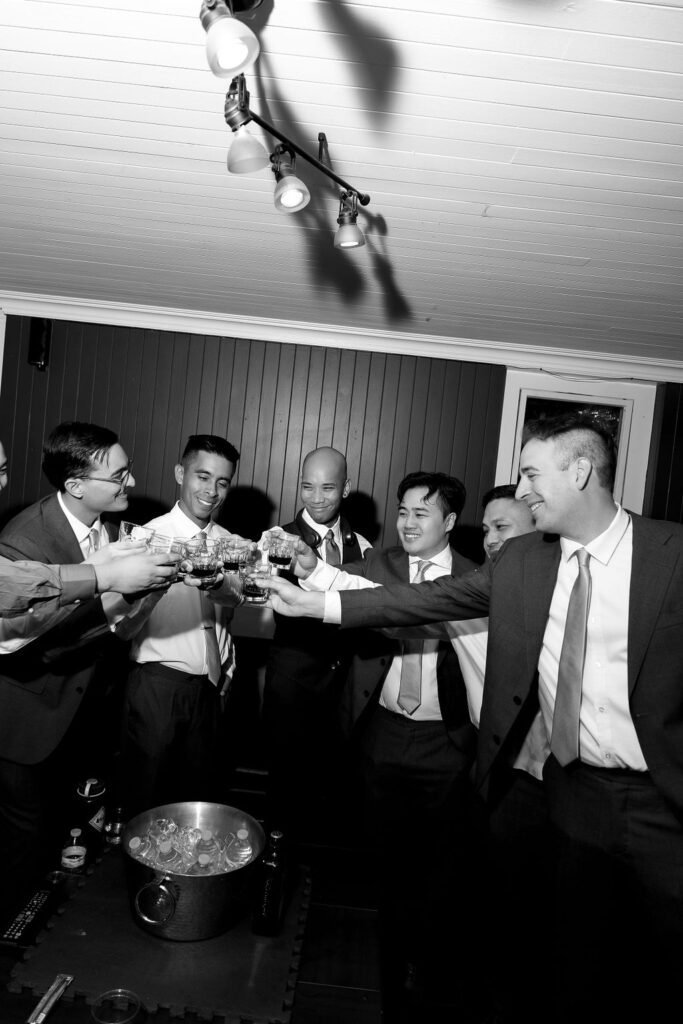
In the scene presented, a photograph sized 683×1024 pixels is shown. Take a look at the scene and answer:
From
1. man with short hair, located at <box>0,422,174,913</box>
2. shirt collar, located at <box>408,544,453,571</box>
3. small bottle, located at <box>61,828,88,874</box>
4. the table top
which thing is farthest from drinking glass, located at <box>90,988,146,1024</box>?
shirt collar, located at <box>408,544,453,571</box>

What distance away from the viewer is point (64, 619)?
241cm

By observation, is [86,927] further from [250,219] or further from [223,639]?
[250,219]

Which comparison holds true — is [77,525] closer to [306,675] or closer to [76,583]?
[76,583]

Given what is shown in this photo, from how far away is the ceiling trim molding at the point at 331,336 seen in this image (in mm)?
4391

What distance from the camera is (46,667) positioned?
258cm

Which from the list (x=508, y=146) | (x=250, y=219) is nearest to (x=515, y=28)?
(x=508, y=146)

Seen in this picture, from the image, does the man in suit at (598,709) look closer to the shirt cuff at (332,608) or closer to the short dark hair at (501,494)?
the shirt cuff at (332,608)

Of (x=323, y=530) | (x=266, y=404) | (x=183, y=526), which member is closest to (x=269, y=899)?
(x=183, y=526)

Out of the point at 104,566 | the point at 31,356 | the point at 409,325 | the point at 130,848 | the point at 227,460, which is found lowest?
the point at 130,848

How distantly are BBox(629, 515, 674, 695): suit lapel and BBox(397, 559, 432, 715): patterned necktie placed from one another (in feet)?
3.54

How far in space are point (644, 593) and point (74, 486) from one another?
2.12 metres

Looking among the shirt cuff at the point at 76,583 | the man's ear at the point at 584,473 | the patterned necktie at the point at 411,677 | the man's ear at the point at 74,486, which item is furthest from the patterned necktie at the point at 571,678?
the man's ear at the point at 74,486

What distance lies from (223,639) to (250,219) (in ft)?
5.93

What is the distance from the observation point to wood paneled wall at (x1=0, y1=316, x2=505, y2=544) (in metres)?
4.62
